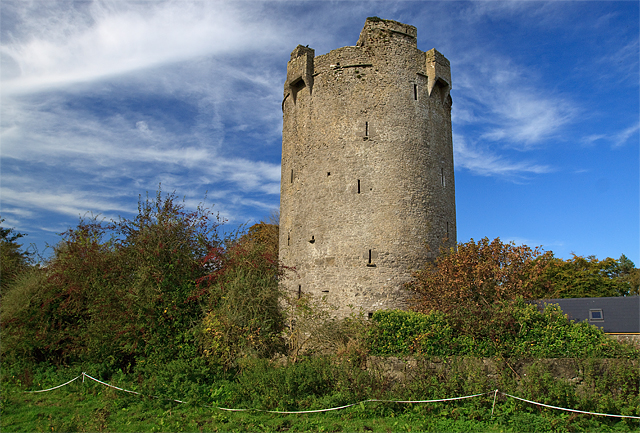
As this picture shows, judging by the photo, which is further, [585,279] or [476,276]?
[585,279]

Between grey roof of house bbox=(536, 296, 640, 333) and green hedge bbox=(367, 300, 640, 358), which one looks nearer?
green hedge bbox=(367, 300, 640, 358)

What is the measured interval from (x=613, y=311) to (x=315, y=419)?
Answer: 778 inches

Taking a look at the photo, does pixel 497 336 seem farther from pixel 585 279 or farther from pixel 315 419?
pixel 585 279

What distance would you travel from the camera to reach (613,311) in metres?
21.5

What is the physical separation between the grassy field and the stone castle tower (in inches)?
184

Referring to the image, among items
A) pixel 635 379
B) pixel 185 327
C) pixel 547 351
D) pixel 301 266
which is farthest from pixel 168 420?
pixel 635 379

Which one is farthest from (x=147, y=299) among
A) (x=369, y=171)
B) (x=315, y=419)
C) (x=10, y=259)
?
(x=10, y=259)

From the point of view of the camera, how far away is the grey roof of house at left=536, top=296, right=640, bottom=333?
20.7m

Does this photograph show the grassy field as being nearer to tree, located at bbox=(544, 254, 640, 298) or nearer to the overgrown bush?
the overgrown bush

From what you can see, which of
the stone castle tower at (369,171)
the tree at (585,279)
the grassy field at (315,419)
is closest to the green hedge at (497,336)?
the grassy field at (315,419)

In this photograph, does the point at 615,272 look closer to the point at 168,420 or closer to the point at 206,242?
the point at 206,242

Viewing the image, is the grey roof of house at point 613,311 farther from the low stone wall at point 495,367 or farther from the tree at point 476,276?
the low stone wall at point 495,367

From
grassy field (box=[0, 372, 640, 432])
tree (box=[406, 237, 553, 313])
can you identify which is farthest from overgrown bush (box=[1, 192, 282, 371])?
tree (box=[406, 237, 553, 313])

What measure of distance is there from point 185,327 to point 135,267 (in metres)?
2.63
